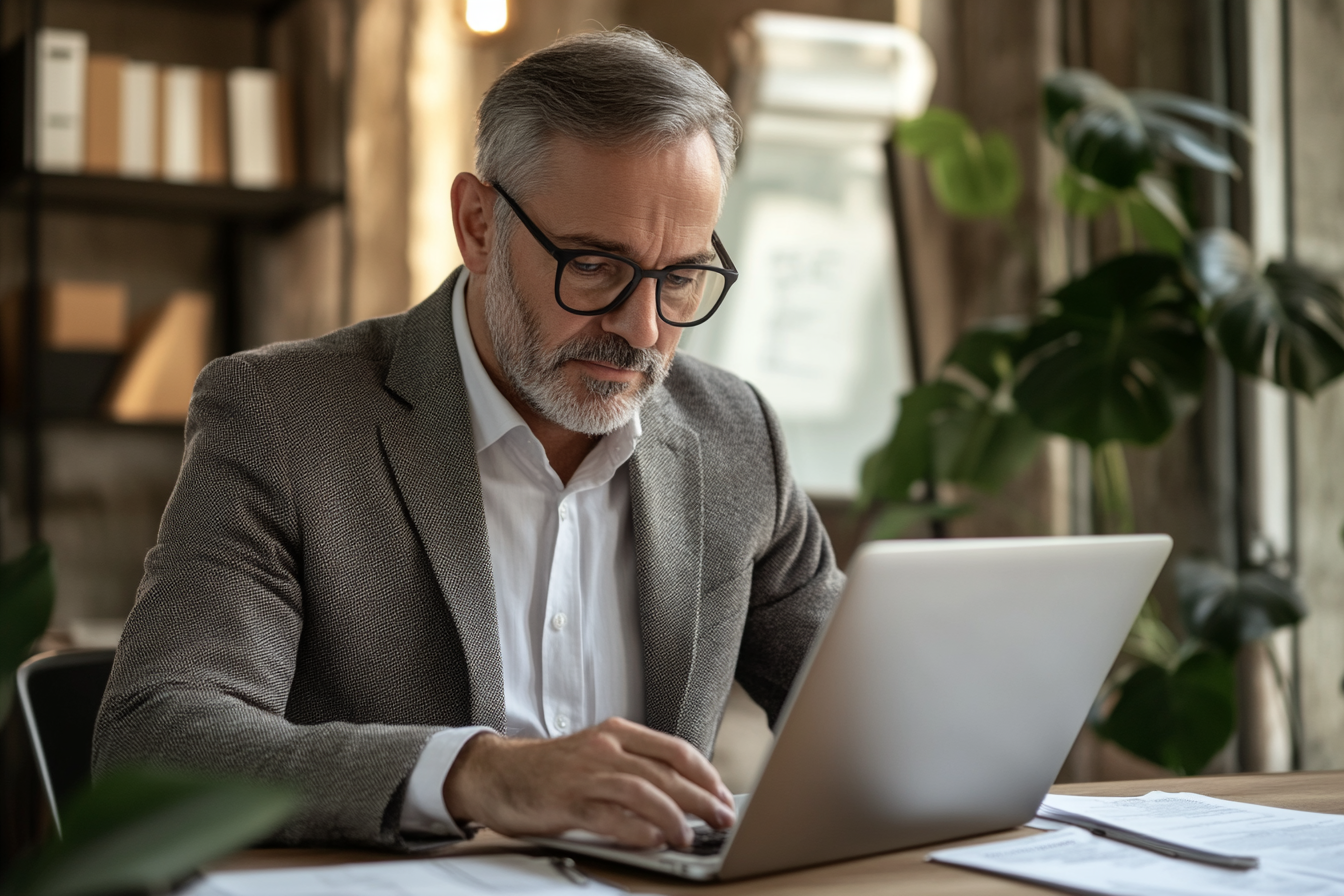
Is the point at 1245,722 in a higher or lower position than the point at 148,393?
lower

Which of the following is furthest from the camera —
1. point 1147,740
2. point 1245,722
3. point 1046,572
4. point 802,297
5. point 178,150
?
point 802,297

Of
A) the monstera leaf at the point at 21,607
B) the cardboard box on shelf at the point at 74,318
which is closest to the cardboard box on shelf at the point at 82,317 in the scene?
the cardboard box on shelf at the point at 74,318

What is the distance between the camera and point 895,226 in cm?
332

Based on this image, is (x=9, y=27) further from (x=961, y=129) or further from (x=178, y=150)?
(x=961, y=129)

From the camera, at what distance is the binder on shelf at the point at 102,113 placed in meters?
2.96

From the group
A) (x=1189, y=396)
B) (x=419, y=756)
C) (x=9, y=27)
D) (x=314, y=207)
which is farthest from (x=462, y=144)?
(x=419, y=756)

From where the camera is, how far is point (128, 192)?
306 cm

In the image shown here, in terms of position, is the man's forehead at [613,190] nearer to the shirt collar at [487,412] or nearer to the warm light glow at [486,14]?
the shirt collar at [487,412]

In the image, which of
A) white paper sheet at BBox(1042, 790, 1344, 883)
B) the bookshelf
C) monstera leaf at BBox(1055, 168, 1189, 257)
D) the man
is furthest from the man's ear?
the bookshelf

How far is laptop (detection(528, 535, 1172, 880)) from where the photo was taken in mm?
791

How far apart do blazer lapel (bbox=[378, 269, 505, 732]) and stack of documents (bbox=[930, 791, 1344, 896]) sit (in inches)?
18.9

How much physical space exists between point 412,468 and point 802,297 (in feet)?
6.92

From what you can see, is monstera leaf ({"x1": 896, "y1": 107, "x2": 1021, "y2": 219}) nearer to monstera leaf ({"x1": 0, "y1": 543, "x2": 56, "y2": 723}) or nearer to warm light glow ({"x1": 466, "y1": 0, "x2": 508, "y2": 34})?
warm light glow ({"x1": 466, "y1": 0, "x2": 508, "y2": 34})

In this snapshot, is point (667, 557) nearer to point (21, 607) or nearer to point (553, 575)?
point (553, 575)
